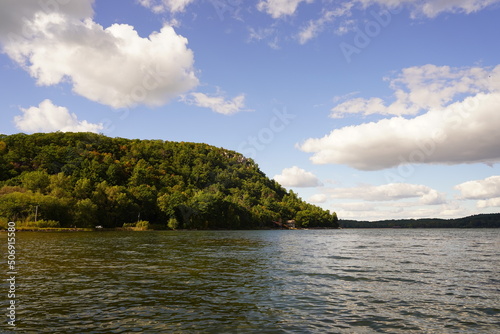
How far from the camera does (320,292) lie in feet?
74.4

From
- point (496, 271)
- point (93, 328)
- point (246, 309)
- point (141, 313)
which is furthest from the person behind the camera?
point (496, 271)

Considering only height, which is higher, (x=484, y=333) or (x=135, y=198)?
(x=135, y=198)

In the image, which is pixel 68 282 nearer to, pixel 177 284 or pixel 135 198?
pixel 177 284

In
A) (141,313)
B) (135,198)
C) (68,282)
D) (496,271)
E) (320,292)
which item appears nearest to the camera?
(141,313)

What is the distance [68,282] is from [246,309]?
1472 centimetres

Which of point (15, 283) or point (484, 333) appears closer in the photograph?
point (484, 333)

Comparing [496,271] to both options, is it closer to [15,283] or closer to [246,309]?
[246,309]

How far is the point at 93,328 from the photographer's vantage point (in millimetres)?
14211

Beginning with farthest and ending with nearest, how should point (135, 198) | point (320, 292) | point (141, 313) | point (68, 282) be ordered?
point (135, 198) < point (68, 282) < point (320, 292) < point (141, 313)

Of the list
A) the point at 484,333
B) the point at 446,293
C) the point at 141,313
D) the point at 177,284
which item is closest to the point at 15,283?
the point at 177,284

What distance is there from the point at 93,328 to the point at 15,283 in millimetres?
13992

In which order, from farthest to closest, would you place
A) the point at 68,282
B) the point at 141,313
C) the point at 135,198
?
1. the point at 135,198
2. the point at 68,282
3. the point at 141,313

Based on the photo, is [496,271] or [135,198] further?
[135,198]

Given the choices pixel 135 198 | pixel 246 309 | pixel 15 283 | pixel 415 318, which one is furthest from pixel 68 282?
pixel 135 198
